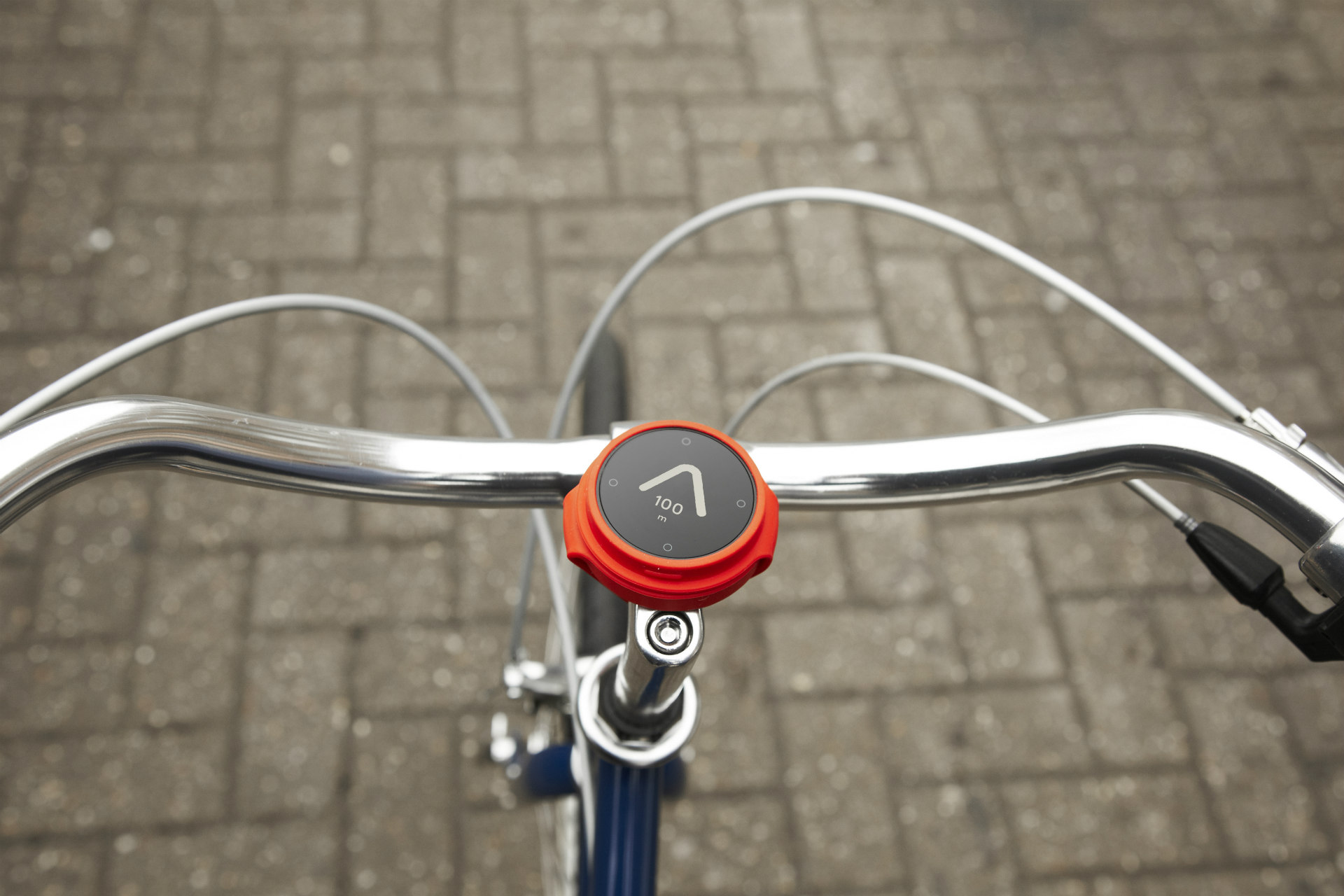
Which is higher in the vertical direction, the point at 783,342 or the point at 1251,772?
the point at 783,342

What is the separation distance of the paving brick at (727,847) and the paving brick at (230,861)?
2.24 ft

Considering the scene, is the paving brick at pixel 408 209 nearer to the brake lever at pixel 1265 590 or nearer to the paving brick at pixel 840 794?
the paving brick at pixel 840 794

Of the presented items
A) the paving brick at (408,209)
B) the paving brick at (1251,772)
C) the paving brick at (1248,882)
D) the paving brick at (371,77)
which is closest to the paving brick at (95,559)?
the paving brick at (408,209)

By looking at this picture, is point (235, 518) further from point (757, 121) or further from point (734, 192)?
point (757, 121)

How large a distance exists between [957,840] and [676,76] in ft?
7.34

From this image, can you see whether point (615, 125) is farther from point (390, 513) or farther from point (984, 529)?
point (984, 529)

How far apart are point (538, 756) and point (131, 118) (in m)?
2.34

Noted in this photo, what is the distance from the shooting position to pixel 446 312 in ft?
8.25

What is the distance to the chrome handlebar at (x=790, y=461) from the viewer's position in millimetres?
637

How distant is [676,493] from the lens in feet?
2.02

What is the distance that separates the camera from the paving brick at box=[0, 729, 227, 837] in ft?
6.28

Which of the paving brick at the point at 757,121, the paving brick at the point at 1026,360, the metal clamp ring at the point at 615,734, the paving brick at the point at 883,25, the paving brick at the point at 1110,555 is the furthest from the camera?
the paving brick at the point at 883,25

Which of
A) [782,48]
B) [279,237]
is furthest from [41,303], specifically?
[782,48]

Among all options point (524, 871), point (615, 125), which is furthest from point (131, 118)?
point (524, 871)
